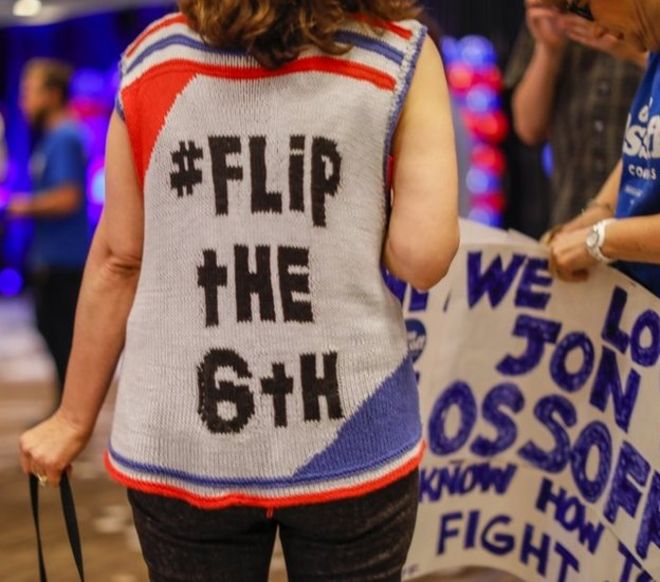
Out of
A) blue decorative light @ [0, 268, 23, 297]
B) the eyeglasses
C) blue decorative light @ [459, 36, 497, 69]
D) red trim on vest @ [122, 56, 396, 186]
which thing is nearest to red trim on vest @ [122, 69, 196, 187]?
red trim on vest @ [122, 56, 396, 186]

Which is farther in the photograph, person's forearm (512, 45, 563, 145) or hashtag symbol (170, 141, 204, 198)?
person's forearm (512, 45, 563, 145)

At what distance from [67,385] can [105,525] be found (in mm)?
2367

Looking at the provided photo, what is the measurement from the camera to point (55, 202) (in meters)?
4.50

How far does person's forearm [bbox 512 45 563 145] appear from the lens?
2.40 meters

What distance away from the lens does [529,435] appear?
1.98 meters

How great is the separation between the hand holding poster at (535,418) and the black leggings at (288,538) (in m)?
0.56

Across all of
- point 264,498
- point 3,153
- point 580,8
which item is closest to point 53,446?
point 264,498

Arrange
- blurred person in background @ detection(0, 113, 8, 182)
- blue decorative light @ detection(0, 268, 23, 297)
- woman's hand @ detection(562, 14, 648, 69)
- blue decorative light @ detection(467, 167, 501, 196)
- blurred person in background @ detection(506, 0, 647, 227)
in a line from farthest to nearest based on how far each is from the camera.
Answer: blue decorative light @ detection(0, 268, 23, 297)
blurred person in background @ detection(0, 113, 8, 182)
blue decorative light @ detection(467, 167, 501, 196)
blurred person in background @ detection(506, 0, 647, 227)
woman's hand @ detection(562, 14, 648, 69)

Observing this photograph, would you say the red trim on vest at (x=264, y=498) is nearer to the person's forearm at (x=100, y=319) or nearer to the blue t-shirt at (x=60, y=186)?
the person's forearm at (x=100, y=319)

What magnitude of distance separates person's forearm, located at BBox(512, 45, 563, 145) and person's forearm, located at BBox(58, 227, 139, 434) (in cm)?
139

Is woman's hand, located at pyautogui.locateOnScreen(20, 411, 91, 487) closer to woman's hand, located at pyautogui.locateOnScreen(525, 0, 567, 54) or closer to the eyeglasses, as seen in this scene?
the eyeglasses

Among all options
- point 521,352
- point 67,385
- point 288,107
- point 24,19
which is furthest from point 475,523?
point 24,19

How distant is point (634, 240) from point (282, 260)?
0.63 metres

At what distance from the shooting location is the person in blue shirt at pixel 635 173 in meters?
1.49
